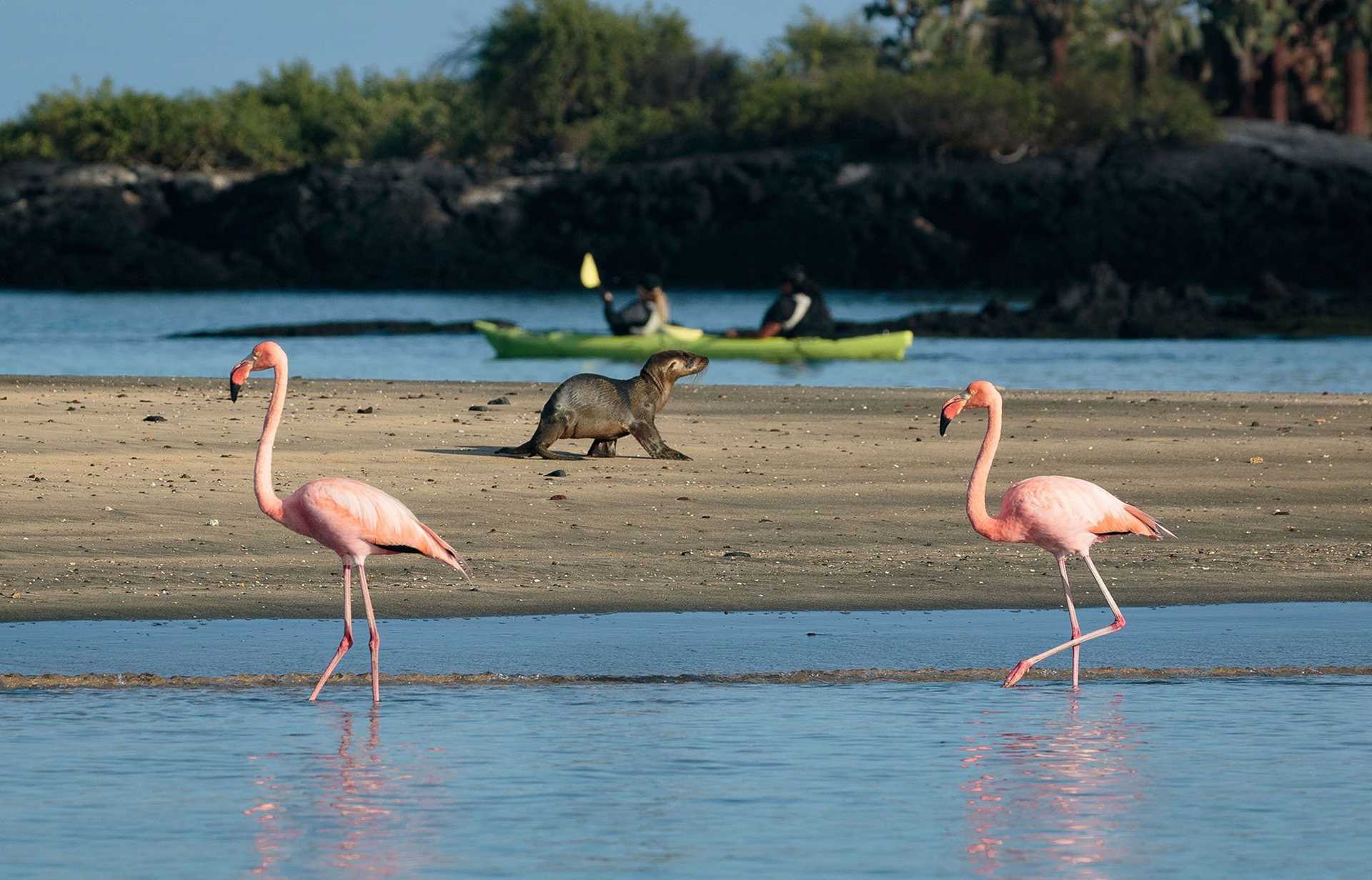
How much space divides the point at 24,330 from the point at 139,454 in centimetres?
3640

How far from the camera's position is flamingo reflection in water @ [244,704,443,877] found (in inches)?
266

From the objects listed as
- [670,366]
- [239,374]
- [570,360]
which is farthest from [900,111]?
[239,374]

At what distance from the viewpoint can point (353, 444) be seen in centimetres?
1711

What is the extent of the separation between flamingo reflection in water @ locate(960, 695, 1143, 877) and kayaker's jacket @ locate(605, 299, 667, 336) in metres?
25.2

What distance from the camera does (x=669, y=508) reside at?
14.1 metres

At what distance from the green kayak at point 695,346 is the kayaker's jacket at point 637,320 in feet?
0.65

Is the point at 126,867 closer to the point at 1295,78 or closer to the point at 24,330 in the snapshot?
the point at 24,330

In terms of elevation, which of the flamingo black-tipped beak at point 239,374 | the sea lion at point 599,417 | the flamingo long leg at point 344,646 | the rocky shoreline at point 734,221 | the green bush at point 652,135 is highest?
the green bush at point 652,135

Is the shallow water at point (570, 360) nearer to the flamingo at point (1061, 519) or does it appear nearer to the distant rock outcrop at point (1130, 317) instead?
the distant rock outcrop at point (1130, 317)

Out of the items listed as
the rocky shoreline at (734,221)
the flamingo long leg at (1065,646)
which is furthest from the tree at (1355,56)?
the flamingo long leg at (1065,646)

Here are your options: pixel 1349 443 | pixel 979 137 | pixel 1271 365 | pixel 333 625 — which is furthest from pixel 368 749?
pixel 979 137

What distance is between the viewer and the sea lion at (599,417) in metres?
16.3

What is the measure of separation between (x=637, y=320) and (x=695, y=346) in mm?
915

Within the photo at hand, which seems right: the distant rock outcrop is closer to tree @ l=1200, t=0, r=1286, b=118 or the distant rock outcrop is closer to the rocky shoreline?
tree @ l=1200, t=0, r=1286, b=118
